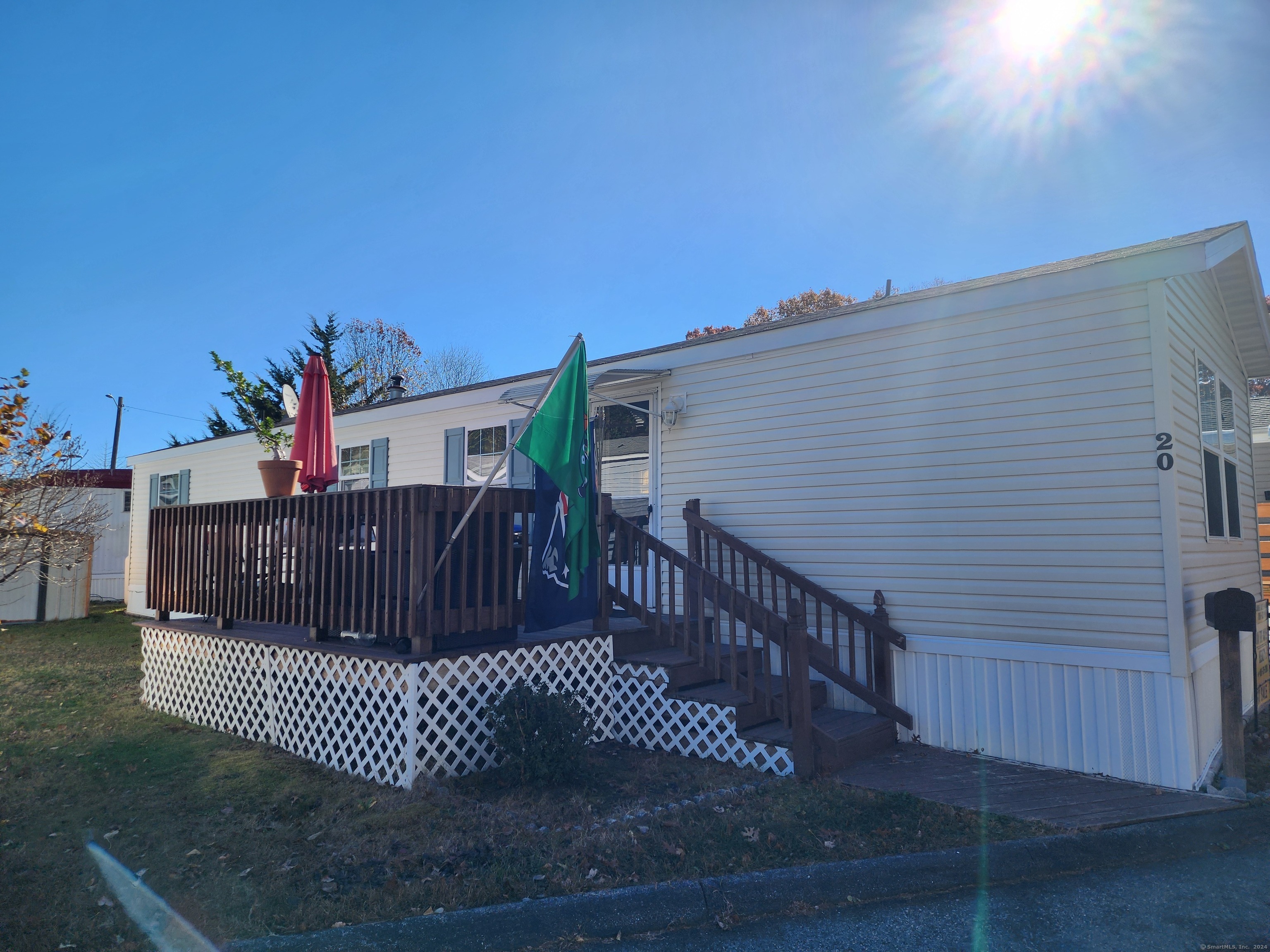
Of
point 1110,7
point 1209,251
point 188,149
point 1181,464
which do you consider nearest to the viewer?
point 1209,251

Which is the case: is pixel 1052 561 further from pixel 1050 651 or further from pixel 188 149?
pixel 188 149

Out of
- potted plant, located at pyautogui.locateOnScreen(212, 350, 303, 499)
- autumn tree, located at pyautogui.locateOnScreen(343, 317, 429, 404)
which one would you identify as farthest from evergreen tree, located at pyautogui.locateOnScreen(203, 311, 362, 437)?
potted plant, located at pyautogui.locateOnScreen(212, 350, 303, 499)

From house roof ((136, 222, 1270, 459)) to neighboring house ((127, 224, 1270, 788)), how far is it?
3cm

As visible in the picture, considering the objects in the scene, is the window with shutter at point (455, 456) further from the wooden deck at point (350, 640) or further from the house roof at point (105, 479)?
the house roof at point (105, 479)

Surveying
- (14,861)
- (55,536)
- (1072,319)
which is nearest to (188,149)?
(55,536)

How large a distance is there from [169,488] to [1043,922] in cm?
1731

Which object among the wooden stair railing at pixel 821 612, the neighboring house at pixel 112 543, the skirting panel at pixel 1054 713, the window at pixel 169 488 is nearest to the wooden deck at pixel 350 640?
the wooden stair railing at pixel 821 612

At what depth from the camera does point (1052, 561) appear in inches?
209

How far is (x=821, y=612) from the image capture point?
6.34 meters

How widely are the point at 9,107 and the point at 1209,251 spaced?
9391 mm

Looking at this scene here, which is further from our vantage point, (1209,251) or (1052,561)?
(1052,561)

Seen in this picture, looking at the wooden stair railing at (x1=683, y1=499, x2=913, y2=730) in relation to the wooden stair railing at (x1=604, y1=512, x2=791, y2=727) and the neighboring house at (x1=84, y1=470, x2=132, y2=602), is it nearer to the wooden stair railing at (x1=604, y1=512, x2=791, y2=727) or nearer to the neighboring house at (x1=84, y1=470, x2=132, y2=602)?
the wooden stair railing at (x1=604, y1=512, x2=791, y2=727)

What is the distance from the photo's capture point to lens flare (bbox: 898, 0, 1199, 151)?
23.3ft

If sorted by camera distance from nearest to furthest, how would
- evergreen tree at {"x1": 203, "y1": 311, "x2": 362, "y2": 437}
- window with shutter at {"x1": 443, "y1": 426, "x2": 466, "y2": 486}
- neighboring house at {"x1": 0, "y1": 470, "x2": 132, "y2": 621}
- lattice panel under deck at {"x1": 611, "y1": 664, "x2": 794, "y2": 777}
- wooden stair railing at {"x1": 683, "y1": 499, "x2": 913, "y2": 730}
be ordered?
lattice panel under deck at {"x1": 611, "y1": 664, "x2": 794, "y2": 777} < wooden stair railing at {"x1": 683, "y1": 499, "x2": 913, "y2": 730} < window with shutter at {"x1": 443, "y1": 426, "x2": 466, "y2": 486} < neighboring house at {"x1": 0, "y1": 470, "x2": 132, "y2": 621} < evergreen tree at {"x1": 203, "y1": 311, "x2": 362, "y2": 437}
